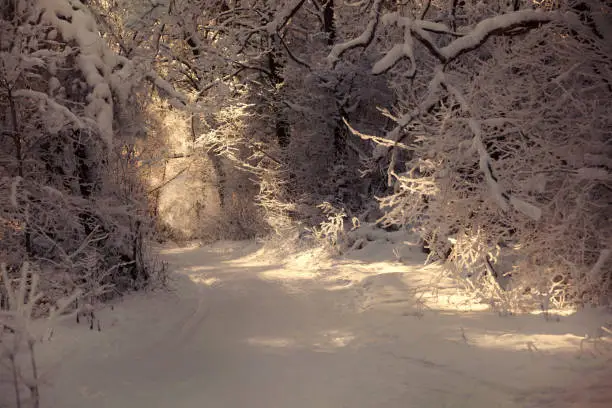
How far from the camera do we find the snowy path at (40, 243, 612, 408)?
420 cm

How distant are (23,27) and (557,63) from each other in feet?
23.7

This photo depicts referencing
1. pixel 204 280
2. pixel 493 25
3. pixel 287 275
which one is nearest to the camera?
pixel 493 25

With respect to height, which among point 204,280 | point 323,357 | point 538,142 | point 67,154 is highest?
point 67,154

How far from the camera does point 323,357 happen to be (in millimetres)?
5461

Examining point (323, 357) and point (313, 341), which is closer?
point (323, 357)

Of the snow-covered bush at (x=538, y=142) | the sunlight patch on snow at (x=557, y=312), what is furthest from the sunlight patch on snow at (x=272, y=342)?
the sunlight patch on snow at (x=557, y=312)

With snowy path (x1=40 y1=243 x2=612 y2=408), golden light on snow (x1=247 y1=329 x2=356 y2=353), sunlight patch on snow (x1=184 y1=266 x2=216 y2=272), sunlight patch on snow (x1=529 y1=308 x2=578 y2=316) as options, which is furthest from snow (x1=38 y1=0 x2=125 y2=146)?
sunlight patch on snow (x1=529 y1=308 x2=578 y2=316)

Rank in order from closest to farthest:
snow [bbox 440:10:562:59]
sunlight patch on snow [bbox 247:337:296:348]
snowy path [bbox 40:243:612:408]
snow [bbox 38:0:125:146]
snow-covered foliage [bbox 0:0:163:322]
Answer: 1. snowy path [bbox 40:243:612:408]
2. snow [bbox 440:10:562:59]
3. sunlight patch on snow [bbox 247:337:296:348]
4. snow-covered foliage [bbox 0:0:163:322]
5. snow [bbox 38:0:125:146]

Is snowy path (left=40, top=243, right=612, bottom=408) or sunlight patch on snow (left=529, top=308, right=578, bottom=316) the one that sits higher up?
sunlight patch on snow (left=529, top=308, right=578, bottom=316)

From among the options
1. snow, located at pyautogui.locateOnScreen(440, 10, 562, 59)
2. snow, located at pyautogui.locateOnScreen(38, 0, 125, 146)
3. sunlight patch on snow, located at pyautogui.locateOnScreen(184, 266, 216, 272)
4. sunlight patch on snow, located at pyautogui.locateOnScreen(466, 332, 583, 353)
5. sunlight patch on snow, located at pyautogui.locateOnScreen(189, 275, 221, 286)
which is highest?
snow, located at pyautogui.locateOnScreen(38, 0, 125, 146)

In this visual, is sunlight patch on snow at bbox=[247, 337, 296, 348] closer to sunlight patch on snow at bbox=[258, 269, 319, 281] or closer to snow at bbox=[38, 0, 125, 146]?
snow at bbox=[38, 0, 125, 146]

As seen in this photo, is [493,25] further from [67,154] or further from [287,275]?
[287,275]

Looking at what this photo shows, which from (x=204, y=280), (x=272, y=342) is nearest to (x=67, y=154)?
(x=272, y=342)

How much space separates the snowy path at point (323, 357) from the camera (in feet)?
13.8
